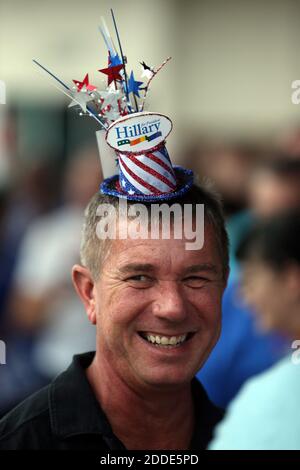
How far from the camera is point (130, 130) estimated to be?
180 cm

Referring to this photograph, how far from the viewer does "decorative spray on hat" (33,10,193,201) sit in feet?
5.93

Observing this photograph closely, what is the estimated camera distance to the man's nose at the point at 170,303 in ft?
5.76

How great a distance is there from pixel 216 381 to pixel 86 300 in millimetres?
820

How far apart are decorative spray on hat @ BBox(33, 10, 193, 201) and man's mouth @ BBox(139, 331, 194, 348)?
29 cm

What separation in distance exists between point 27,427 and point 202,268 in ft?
1.66

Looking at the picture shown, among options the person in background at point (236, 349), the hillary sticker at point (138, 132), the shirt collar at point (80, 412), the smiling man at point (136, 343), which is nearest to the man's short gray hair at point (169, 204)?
the smiling man at point (136, 343)

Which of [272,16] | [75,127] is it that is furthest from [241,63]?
[75,127]

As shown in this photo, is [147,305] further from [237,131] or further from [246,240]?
[237,131]

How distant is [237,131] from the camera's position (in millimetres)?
5371

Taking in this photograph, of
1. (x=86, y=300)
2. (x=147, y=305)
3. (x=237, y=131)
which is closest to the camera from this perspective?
(x=147, y=305)

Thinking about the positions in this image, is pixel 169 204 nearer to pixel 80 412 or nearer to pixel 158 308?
pixel 158 308

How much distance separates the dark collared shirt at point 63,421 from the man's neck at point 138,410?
32 mm

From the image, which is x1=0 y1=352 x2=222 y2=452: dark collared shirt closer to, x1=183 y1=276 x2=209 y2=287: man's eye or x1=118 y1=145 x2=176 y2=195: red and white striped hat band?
x1=183 y1=276 x2=209 y2=287: man's eye

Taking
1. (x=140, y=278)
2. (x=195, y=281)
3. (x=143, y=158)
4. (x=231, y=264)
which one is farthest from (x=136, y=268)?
(x=231, y=264)
